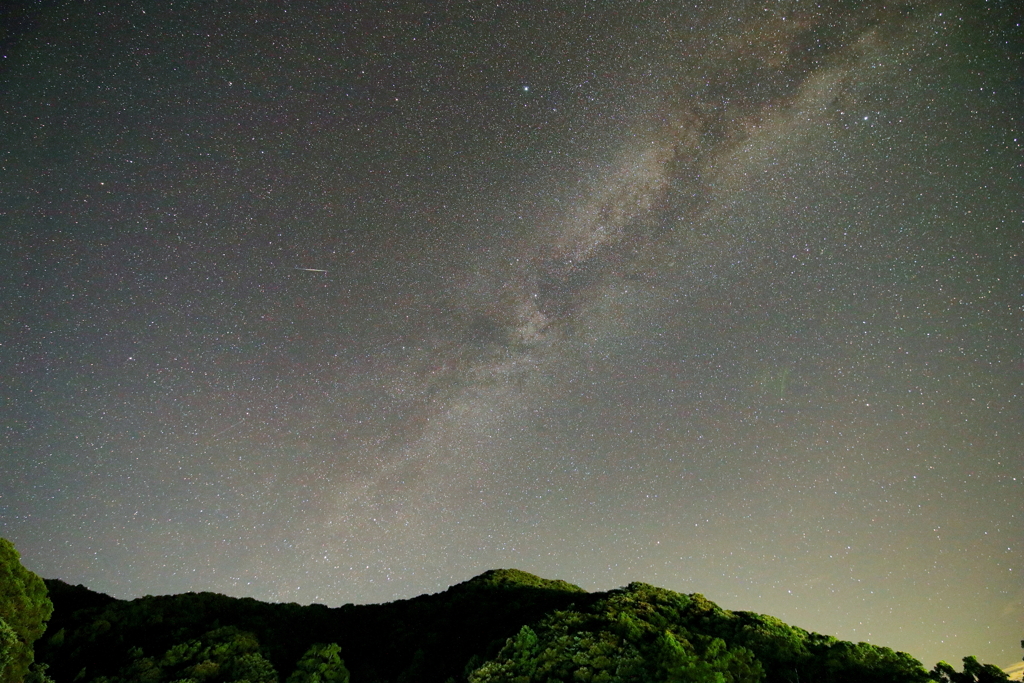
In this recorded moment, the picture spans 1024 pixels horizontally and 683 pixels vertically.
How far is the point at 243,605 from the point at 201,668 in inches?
322

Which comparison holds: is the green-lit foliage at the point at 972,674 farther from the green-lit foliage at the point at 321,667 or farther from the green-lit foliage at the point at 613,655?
the green-lit foliage at the point at 321,667

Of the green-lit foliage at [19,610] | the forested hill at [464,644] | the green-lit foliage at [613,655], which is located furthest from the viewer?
the forested hill at [464,644]

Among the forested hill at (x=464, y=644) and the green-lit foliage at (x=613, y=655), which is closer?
the green-lit foliage at (x=613, y=655)

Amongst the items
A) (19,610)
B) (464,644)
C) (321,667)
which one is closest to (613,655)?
(464,644)

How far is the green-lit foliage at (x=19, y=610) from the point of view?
16594mm

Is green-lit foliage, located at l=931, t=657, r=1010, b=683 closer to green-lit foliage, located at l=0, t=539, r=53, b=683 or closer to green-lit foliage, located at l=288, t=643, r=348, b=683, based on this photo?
green-lit foliage, located at l=288, t=643, r=348, b=683

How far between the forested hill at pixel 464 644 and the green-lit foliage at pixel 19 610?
1.98 m

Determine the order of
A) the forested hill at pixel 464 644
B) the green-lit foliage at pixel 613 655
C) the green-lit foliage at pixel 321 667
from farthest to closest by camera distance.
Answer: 1. the green-lit foliage at pixel 321 667
2. the forested hill at pixel 464 644
3. the green-lit foliage at pixel 613 655

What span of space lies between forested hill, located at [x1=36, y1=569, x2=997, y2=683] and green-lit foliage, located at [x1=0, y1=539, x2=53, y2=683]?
1976 millimetres

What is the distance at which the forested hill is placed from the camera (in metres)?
18.0

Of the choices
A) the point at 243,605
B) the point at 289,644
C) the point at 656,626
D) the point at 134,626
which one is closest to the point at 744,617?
the point at 656,626

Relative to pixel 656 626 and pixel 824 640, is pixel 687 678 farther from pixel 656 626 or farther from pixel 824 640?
pixel 824 640

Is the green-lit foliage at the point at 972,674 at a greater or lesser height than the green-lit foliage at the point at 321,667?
greater

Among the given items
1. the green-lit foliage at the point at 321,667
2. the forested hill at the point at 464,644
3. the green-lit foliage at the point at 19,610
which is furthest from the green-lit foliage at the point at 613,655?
the green-lit foliage at the point at 19,610
